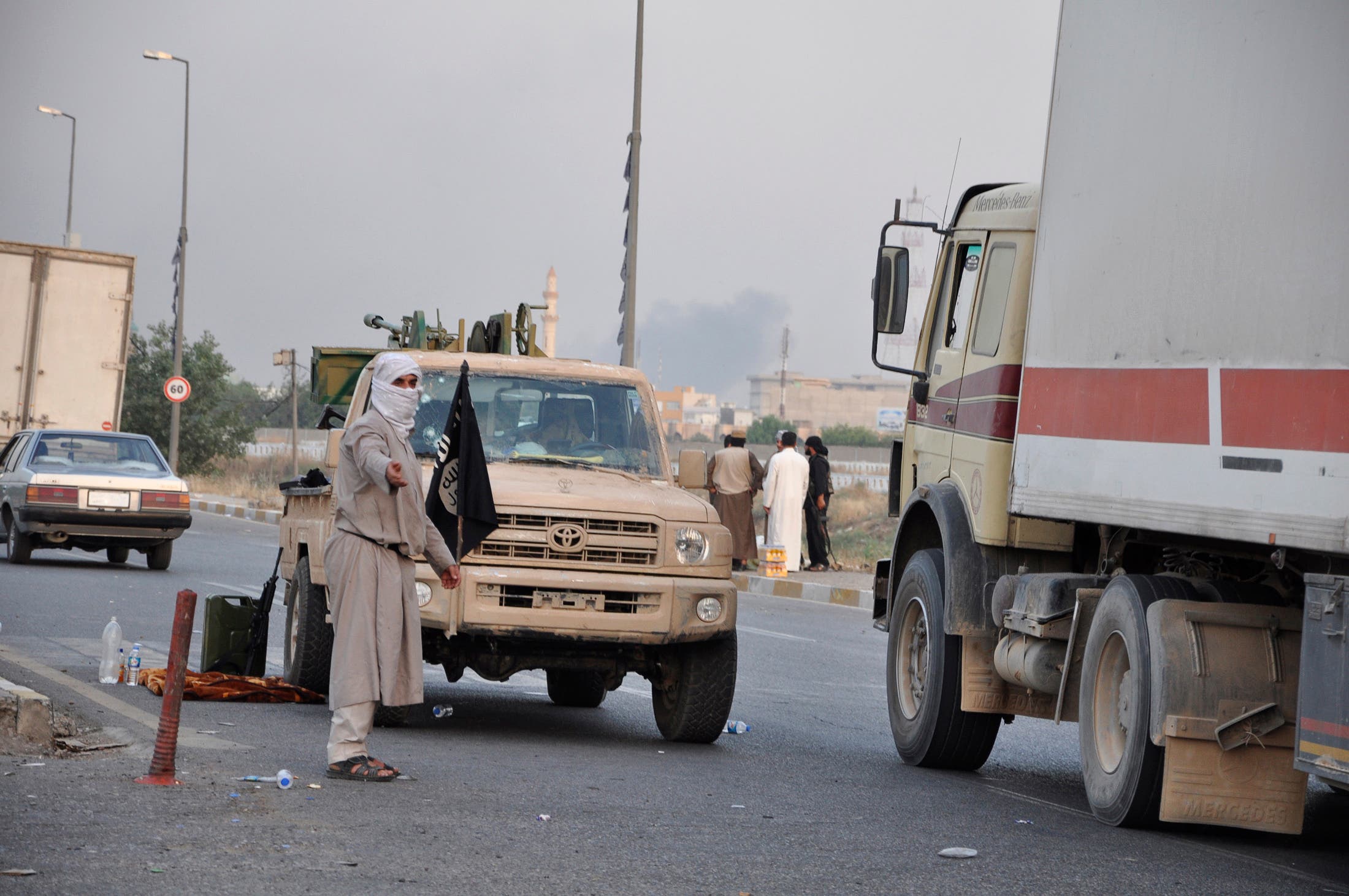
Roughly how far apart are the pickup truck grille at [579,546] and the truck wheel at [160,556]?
12095mm

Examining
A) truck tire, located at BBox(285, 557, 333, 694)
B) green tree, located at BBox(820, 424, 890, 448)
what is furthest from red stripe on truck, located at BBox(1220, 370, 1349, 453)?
green tree, located at BBox(820, 424, 890, 448)

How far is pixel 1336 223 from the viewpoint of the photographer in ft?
18.7

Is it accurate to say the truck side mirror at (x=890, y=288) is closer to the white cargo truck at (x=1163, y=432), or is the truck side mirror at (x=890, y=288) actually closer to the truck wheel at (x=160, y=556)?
the white cargo truck at (x=1163, y=432)

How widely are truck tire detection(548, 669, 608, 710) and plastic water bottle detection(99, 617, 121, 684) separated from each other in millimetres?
2663

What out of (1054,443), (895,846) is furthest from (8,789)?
(1054,443)

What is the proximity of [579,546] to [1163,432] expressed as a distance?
3.39 m

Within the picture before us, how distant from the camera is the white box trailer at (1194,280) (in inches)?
227

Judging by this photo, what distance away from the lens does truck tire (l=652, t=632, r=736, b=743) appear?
9.37 m

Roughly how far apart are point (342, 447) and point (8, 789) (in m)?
1.98

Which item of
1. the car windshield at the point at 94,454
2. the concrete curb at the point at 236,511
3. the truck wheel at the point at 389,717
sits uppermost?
the car windshield at the point at 94,454

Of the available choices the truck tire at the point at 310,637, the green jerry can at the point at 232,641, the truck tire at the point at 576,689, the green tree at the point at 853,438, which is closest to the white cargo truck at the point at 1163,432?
the truck tire at the point at 576,689

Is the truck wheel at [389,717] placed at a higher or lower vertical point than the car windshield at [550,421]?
lower

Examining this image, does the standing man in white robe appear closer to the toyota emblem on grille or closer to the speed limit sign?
the toyota emblem on grille

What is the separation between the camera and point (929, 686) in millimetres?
8969
